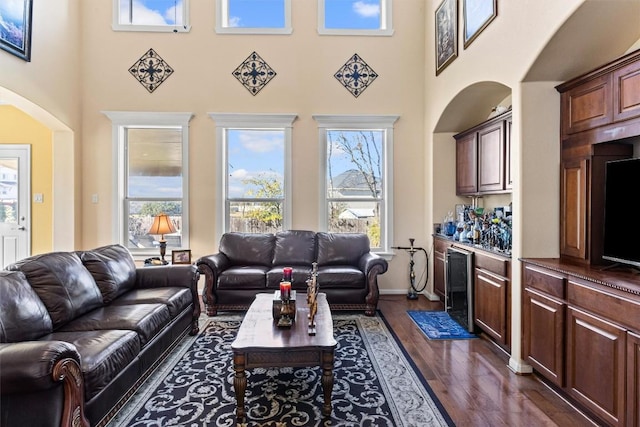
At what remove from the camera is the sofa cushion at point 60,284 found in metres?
2.34

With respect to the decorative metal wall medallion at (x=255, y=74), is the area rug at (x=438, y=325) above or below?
below

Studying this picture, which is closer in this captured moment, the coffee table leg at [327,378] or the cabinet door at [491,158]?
the coffee table leg at [327,378]

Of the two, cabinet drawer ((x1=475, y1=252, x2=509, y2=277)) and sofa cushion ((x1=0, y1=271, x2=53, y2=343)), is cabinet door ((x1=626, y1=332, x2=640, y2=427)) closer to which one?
cabinet drawer ((x1=475, y1=252, x2=509, y2=277))

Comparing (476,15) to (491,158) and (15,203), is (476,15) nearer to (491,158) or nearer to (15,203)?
(491,158)

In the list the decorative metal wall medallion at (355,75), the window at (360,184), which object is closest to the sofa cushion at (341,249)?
the window at (360,184)

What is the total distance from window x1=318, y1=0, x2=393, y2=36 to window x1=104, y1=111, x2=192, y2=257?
267 centimetres

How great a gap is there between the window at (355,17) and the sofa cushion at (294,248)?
9.81 feet

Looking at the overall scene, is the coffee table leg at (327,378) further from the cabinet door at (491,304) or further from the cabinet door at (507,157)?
the cabinet door at (507,157)

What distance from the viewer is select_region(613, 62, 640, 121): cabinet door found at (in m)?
2.11

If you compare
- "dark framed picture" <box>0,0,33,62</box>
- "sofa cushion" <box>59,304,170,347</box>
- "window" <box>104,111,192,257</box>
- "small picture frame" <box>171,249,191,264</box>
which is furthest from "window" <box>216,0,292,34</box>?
"sofa cushion" <box>59,304,170,347</box>

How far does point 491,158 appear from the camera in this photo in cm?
374

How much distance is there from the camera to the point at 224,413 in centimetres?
218

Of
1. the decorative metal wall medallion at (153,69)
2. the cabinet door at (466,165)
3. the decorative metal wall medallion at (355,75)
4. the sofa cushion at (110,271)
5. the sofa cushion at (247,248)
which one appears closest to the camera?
the sofa cushion at (110,271)

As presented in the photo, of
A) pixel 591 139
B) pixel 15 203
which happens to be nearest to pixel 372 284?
pixel 591 139
